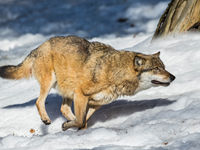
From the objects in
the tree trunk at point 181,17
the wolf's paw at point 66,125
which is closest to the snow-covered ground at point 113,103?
the tree trunk at point 181,17

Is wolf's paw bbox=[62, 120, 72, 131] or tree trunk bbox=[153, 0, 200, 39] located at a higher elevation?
tree trunk bbox=[153, 0, 200, 39]

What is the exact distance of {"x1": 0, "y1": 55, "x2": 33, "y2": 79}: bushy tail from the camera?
7043 mm

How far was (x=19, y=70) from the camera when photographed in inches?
281

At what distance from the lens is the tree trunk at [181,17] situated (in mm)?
8430

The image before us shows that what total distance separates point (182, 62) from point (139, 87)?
1.93m

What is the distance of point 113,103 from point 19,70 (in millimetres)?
1799

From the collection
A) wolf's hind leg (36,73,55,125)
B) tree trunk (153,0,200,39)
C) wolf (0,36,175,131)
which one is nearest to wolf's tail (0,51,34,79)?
wolf (0,36,175,131)

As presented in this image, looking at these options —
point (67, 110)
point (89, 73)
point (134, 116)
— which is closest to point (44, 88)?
point (67, 110)

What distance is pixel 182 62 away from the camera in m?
7.98

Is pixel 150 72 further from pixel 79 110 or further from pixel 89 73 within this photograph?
pixel 79 110

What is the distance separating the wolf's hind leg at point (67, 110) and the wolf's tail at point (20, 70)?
808 mm

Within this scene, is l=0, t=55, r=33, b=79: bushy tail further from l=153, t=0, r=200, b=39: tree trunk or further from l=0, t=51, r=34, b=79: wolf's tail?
l=153, t=0, r=200, b=39: tree trunk

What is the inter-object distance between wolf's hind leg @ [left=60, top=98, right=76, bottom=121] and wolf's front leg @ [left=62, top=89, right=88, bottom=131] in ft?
1.39

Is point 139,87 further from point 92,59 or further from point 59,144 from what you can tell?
point 59,144
